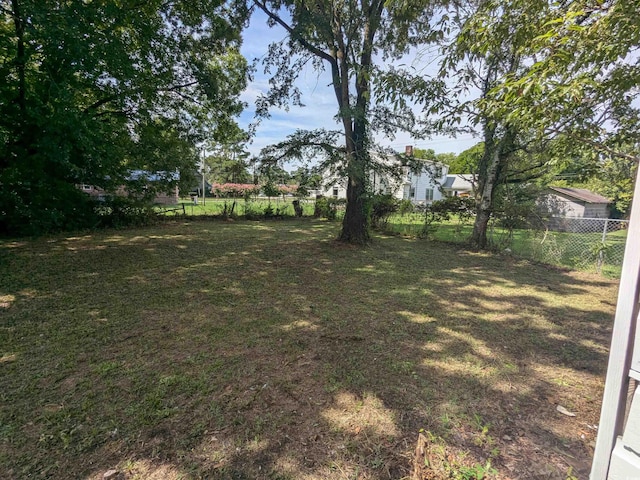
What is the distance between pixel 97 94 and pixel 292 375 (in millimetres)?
8878

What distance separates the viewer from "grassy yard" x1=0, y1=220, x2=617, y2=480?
1614 millimetres

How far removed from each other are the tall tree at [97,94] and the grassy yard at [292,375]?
3273 millimetres

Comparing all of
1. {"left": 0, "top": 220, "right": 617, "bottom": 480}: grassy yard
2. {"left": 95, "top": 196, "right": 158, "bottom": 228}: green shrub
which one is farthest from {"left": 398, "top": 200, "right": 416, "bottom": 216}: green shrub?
{"left": 95, "top": 196, "right": 158, "bottom": 228}: green shrub

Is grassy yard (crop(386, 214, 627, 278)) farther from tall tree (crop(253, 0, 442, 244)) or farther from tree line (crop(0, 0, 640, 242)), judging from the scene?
tall tree (crop(253, 0, 442, 244))

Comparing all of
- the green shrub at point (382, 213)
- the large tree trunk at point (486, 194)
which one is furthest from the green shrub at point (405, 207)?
the large tree trunk at point (486, 194)

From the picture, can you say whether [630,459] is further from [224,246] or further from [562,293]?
[224,246]

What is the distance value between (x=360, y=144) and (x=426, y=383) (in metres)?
5.24

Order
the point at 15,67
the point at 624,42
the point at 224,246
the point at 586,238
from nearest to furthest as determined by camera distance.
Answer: the point at 624,42 → the point at 15,67 → the point at 224,246 → the point at 586,238

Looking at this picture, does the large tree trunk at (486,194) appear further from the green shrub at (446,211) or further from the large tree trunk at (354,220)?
the large tree trunk at (354,220)

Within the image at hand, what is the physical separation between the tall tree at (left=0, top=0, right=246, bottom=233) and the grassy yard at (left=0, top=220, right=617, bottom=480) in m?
3.27

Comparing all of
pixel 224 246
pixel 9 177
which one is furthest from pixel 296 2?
pixel 9 177

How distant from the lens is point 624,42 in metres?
1.82

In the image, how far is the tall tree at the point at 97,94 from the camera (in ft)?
17.4

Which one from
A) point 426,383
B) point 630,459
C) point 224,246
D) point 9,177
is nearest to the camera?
point 630,459
